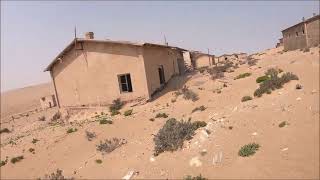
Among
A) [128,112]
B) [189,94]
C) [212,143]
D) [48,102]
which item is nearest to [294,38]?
[189,94]

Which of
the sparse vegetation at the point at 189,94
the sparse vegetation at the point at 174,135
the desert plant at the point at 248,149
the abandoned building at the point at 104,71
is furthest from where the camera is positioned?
the abandoned building at the point at 104,71

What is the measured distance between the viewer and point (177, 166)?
11523mm

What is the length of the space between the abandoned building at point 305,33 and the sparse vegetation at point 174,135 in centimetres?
2586

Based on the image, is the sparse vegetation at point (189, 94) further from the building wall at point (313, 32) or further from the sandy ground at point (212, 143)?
the building wall at point (313, 32)

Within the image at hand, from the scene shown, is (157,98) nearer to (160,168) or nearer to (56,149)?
(56,149)

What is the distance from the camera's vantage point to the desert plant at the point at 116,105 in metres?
22.9

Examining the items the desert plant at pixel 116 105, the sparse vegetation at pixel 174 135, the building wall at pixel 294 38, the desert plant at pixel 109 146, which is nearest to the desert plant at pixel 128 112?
the desert plant at pixel 116 105

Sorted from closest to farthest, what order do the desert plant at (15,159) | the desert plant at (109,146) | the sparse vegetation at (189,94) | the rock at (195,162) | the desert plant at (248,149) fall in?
the desert plant at (248,149)
the rock at (195,162)
the desert plant at (109,146)
the desert plant at (15,159)
the sparse vegetation at (189,94)

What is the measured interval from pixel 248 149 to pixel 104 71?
557 inches

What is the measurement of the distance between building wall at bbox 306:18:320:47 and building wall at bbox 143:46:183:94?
1458 cm

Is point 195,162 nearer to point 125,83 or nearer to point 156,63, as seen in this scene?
point 125,83

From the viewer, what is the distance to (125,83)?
2350cm

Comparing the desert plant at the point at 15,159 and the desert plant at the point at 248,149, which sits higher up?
the desert plant at the point at 248,149

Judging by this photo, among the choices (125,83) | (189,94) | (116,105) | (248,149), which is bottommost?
(248,149)
